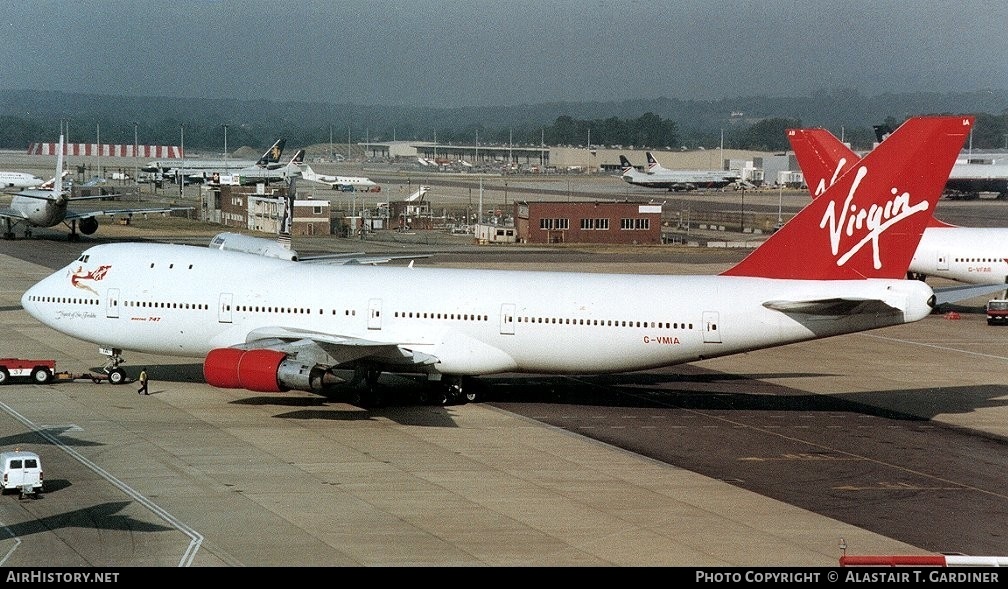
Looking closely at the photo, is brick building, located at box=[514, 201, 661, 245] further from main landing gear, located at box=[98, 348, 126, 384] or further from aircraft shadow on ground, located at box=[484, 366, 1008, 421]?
main landing gear, located at box=[98, 348, 126, 384]

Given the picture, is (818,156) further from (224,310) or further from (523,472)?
(523,472)

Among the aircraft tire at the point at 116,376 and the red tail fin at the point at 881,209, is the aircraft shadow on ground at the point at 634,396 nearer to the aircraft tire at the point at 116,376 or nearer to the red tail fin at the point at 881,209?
the aircraft tire at the point at 116,376

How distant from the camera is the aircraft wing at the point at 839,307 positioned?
1453 inches

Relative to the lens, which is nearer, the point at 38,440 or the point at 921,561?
the point at 921,561

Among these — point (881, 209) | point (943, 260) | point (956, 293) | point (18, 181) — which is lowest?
point (943, 260)

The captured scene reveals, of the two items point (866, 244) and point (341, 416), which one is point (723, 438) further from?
point (341, 416)

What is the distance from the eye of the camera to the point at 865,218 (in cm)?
3866

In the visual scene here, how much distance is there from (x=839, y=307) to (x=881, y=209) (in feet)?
12.8

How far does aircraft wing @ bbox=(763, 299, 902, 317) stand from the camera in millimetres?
36906

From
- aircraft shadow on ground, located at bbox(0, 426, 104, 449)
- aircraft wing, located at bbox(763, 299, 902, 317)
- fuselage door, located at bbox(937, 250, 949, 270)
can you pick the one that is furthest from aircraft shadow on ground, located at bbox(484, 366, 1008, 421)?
fuselage door, located at bbox(937, 250, 949, 270)

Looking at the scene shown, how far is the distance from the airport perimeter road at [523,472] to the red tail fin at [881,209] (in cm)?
557

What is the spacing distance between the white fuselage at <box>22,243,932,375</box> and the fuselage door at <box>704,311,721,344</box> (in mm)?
33

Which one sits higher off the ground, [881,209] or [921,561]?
[881,209]

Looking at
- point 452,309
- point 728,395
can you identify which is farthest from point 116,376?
point 728,395
